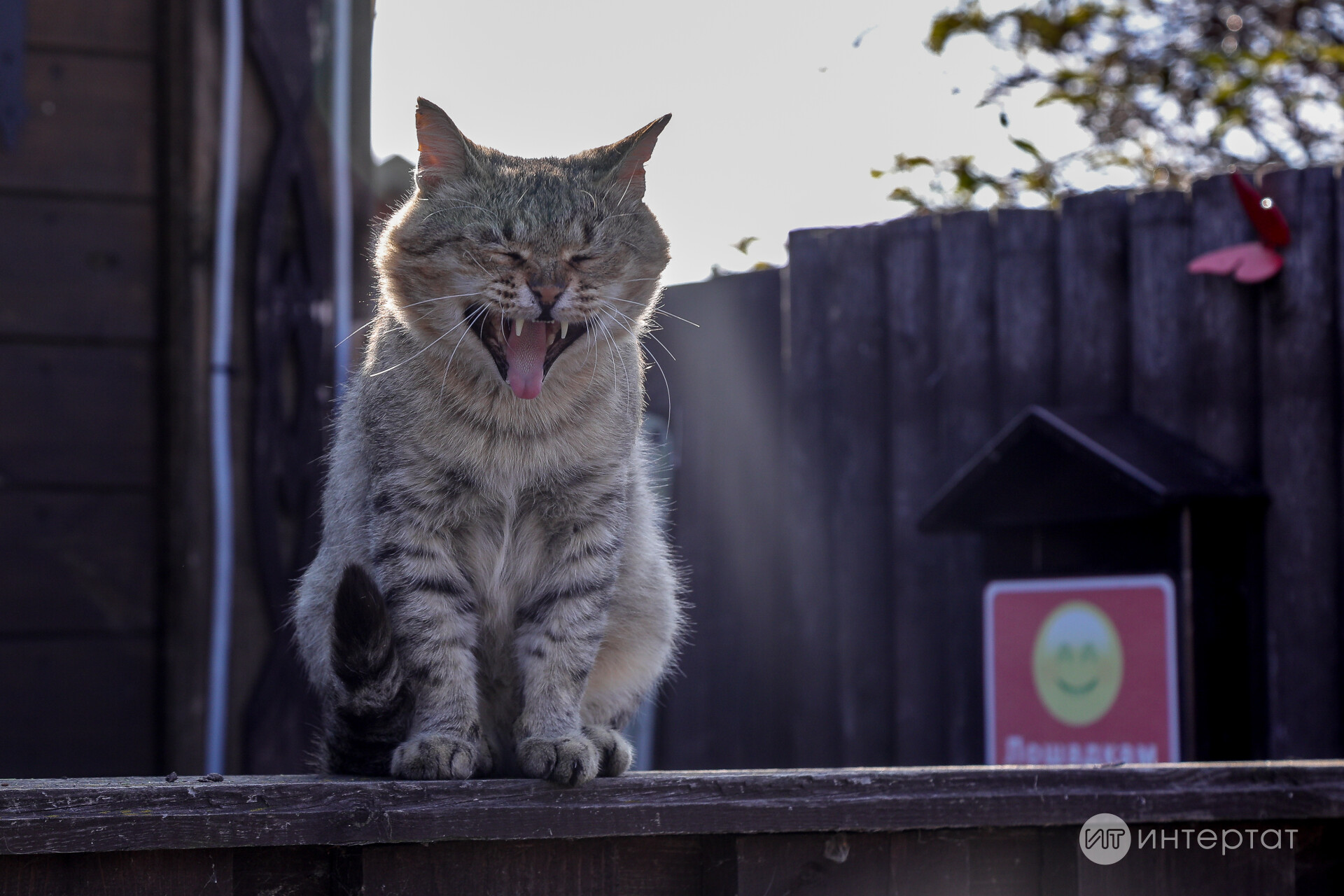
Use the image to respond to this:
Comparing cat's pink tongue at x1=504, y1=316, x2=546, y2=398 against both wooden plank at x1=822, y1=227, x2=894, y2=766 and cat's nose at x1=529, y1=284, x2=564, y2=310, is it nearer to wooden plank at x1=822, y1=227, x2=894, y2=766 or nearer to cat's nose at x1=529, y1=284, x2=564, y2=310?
cat's nose at x1=529, y1=284, x2=564, y2=310

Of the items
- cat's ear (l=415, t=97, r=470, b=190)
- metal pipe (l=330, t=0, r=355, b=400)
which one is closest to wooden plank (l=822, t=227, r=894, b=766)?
metal pipe (l=330, t=0, r=355, b=400)

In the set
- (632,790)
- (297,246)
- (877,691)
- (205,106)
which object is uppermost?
(205,106)

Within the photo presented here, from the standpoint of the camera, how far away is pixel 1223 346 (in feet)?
13.9

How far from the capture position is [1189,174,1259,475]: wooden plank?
4.20m

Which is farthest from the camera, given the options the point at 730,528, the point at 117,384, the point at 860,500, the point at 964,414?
the point at 730,528

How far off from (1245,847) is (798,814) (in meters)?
0.78

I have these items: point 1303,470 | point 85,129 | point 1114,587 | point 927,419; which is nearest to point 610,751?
point 1114,587

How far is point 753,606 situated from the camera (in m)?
5.33

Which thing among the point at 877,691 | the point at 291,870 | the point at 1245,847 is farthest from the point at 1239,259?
the point at 291,870

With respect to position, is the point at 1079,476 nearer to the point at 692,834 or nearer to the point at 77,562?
the point at 692,834

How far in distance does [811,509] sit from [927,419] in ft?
1.89

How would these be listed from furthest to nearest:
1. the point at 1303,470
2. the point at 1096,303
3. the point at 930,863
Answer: the point at 1096,303 < the point at 1303,470 < the point at 930,863

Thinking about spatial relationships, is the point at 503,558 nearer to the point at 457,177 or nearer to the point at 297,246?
the point at 457,177

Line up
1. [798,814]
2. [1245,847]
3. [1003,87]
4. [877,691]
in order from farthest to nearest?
1. [1003,87]
2. [877,691]
3. [1245,847]
4. [798,814]
